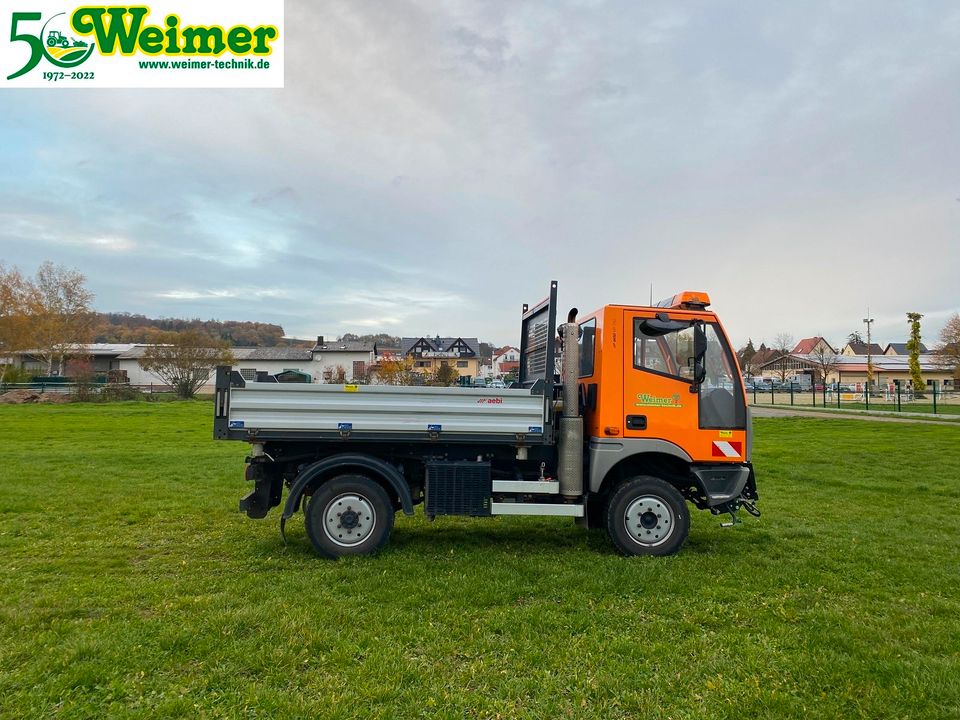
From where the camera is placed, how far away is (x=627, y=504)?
630 cm

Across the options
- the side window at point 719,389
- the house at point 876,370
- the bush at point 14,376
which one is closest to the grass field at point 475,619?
the side window at point 719,389

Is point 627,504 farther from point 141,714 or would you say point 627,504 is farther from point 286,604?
point 141,714

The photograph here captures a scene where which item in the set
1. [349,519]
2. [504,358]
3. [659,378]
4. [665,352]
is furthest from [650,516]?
[504,358]

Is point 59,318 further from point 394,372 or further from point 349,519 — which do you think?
point 349,519

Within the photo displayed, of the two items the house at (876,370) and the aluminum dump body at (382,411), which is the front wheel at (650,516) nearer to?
the aluminum dump body at (382,411)

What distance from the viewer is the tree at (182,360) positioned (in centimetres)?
4256

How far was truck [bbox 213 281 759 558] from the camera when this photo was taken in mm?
6078

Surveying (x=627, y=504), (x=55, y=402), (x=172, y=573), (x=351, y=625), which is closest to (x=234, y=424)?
(x=172, y=573)

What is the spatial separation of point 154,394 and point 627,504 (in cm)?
4246

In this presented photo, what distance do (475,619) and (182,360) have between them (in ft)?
141

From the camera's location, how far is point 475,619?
179 inches

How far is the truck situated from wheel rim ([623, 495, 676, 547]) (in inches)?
0.5

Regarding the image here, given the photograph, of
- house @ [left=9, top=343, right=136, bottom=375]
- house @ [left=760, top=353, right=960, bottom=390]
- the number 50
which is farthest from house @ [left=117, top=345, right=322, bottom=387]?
house @ [left=760, top=353, right=960, bottom=390]

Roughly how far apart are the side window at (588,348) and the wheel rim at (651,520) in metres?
1.42
